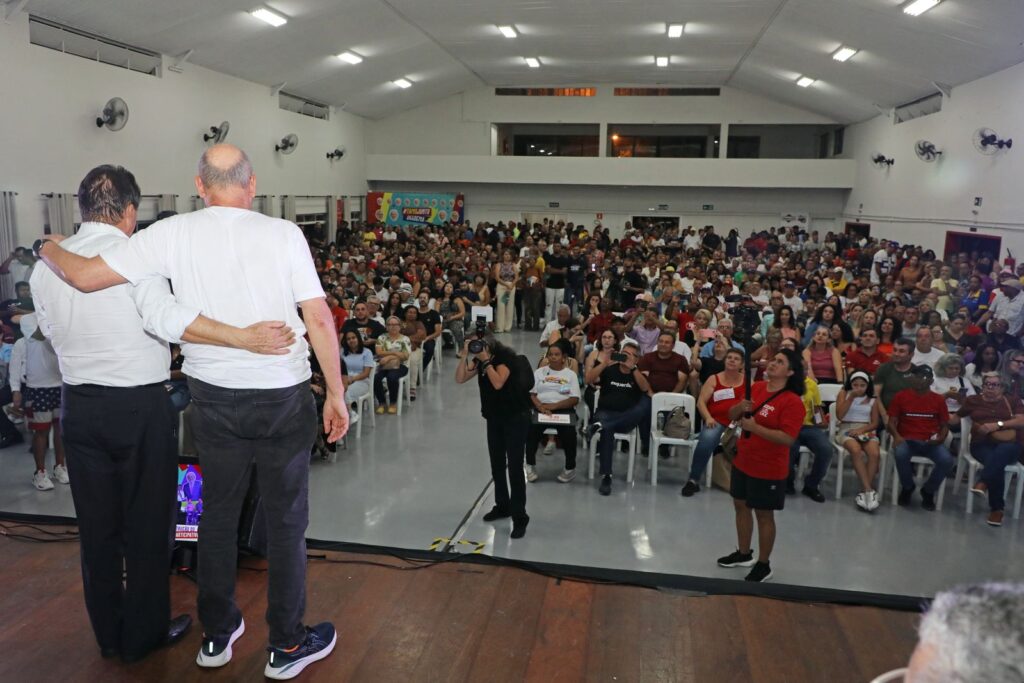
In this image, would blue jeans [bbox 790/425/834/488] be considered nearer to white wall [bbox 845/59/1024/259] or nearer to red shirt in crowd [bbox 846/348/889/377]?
red shirt in crowd [bbox 846/348/889/377]

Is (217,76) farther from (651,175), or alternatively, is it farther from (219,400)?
(219,400)

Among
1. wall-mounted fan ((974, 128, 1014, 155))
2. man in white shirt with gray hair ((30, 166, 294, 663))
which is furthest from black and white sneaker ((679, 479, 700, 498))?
→ wall-mounted fan ((974, 128, 1014, 155))

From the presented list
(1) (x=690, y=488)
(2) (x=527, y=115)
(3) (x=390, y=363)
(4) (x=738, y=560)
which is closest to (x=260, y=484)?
(4) (x=738, y=560)

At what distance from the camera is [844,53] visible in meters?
14.3

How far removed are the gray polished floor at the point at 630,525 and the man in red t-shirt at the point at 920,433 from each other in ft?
0.62

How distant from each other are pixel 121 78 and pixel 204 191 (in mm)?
11634

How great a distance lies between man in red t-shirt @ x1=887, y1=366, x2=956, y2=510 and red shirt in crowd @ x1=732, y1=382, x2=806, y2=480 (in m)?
2.01

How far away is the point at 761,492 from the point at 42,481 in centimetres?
464

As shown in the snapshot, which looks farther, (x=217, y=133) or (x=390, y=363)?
(x=217, y=133)

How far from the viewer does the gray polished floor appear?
443 centimetres

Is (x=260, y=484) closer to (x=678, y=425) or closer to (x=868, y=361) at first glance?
(x=678, y=425)

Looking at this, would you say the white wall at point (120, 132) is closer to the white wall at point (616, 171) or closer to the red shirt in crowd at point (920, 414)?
the white wall at point (616, 171)

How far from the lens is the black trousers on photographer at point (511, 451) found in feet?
15.1

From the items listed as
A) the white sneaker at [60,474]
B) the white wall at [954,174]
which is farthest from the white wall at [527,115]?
the white sneaker at [60,474]
